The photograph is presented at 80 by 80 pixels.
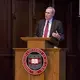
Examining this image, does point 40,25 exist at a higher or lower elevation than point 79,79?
higher

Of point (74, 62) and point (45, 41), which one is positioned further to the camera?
point (74, 62)

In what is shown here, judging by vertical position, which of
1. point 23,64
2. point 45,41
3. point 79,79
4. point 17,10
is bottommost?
point 79,79

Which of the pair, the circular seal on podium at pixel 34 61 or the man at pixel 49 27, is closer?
the circular seal on podium at pixel 34 61

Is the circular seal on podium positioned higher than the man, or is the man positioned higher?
the man

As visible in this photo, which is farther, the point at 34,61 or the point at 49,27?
the point at 49,27

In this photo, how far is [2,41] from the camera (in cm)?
703

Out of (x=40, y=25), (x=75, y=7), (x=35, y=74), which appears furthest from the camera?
(x=75, y=7)

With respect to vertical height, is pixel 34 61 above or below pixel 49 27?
below

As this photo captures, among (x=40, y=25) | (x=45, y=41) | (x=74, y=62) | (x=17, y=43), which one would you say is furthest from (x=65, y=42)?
(x=45, y=41)

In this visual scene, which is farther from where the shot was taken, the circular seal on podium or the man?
the man

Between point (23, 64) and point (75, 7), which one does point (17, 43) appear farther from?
point (23, 64)

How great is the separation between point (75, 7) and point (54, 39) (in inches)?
68.1

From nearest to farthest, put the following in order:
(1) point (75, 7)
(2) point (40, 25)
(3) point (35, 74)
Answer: (3) point (35, 74), (2) point (40, 25), (1) point (75, 7)

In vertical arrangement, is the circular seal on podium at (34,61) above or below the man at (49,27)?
below
